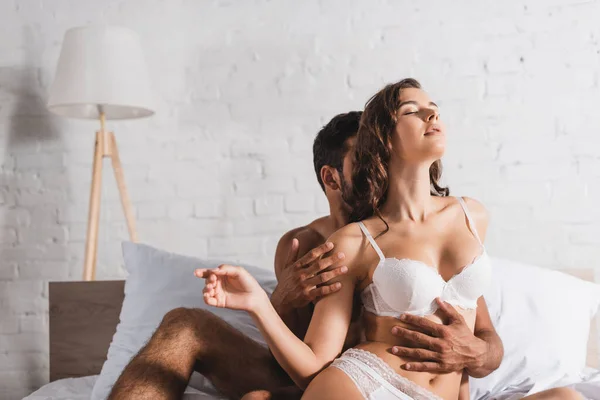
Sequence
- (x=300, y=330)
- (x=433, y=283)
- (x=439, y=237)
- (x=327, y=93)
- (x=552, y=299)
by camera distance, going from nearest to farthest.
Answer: (x=433, y=283)
(x=439, y=237)
(x=300, y=330)
(x=552, y=299)
(x=327, y=93)

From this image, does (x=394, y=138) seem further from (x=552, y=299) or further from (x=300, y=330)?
(x=552, y=299)

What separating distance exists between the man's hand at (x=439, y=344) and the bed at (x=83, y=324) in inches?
44.9

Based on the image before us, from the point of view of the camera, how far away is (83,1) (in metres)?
3.05

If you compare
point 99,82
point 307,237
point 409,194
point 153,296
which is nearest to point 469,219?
point 409,194

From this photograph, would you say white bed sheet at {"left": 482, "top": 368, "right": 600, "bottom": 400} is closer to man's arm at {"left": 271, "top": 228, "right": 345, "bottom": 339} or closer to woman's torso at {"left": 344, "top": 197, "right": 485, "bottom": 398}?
woman's torso at {"left": 344, "top": 197, "right": 485, "bottom": 398}

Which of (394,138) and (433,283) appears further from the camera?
(394,138)

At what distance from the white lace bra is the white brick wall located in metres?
1.17

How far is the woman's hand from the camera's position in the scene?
1423 millimetres

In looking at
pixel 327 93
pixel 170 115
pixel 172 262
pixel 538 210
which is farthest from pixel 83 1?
pixel 538 210

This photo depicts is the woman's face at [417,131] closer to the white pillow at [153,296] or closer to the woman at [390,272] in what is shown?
the woman at [390,272]

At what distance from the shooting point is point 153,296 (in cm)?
227

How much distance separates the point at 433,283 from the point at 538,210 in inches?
51.8

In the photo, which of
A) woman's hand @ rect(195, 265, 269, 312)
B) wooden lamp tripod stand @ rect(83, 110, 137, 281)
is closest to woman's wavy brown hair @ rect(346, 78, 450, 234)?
woman's hand @ rect(195, 265, 269, 312)

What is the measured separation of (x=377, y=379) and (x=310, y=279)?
0.29 m
